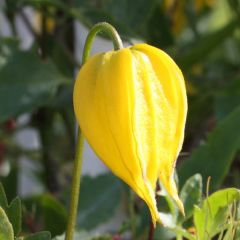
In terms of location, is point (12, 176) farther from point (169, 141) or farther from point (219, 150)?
point (169, 141)

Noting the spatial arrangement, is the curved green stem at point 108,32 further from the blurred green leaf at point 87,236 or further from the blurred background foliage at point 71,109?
the blurred green leaf at point 87,236

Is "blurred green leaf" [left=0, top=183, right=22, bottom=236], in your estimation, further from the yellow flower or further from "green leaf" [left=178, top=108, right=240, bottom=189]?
"green leaf" [left=178, top=108, right=240, bottom=189]

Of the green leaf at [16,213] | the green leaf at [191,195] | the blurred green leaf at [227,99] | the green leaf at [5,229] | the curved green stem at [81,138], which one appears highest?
the curved green stem at [81,138]

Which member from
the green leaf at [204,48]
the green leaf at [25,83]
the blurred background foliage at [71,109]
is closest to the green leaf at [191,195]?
the blurred background foliage at [71,109]

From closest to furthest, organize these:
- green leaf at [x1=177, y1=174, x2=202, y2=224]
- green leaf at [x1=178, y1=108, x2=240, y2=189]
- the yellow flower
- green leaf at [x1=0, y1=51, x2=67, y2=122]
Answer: the yellow flower
green leaf at [x1=177, y1=174, x2=202, y2=224]
green leaf at [x1=178, y1=108, x2=240, y2=189]
green leaf at [x1=0, y1=51, x2=67, y2=122]

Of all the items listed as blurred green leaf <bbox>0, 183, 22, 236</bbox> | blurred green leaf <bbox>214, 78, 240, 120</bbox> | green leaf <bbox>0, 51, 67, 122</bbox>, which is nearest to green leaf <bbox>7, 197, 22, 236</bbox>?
blurred green leaf <bbox>0, 183, 22, 236</bbox>

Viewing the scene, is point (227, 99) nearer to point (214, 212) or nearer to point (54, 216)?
point (54, 216)

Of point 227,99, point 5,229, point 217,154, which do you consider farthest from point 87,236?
point 227,99
